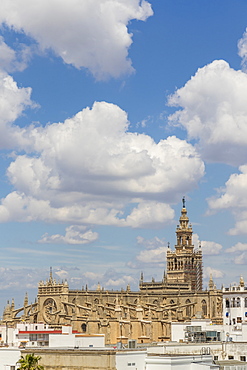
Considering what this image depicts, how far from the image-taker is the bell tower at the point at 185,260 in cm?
16638

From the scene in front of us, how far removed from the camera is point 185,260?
16600 cm

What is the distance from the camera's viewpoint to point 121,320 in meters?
125

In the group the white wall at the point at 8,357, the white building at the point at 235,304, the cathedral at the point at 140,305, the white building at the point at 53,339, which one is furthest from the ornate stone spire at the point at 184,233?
the white wall at the point at 8,357

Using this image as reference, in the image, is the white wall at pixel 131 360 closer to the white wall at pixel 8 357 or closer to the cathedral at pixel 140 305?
the white wall at pixel 8 357

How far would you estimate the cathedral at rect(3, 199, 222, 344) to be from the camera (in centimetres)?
12706

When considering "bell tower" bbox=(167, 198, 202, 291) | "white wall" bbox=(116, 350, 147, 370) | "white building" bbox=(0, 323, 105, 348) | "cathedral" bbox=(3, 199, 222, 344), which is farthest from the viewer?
"bell tower" bbox=(167, 198, 202, 291)

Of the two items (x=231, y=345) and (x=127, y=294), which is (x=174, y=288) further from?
(x=231, y=345)

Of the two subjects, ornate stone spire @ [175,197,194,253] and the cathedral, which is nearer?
the cathedral

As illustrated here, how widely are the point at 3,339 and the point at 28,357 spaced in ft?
147

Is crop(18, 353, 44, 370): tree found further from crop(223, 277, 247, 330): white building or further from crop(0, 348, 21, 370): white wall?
crop(223, 277, 247, 330): white building

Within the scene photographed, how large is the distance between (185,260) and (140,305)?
32.4 meters

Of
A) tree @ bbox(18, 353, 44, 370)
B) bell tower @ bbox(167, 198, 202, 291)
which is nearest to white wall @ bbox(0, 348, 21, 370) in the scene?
tree @ bbox(18, 353, 44, 370)

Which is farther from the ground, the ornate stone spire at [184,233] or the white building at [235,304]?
the ornate stone spire at [184,233]

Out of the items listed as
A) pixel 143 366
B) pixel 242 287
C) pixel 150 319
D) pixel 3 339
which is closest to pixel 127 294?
pixel 150 319
